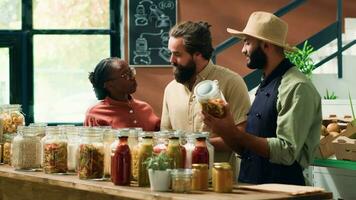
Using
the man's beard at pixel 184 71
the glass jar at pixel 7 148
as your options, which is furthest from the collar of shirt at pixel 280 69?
the glass jar at pixel 7 148

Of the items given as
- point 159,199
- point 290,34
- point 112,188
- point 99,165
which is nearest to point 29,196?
point 99,165

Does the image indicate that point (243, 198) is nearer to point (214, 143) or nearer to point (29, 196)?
point (214, 143)

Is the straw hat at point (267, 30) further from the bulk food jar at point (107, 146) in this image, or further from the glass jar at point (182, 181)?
the glass jar at point (182, 181)

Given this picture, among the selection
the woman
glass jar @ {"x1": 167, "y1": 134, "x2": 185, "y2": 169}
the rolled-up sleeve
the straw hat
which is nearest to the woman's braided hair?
the woman

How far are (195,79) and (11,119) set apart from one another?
103 centimetres

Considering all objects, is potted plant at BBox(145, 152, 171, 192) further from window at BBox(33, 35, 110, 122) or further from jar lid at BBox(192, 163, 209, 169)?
window at BBox(33, 35, 110, 122)

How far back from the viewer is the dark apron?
3461 mm

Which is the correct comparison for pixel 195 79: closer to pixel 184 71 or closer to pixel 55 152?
pixel 184 71

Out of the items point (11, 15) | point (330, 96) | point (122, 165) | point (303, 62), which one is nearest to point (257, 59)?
point (122, 165)

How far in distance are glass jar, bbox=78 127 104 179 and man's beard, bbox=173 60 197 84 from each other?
76 cm

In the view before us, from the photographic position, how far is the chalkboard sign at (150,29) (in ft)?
24.1

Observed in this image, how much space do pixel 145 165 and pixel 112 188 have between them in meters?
0.15

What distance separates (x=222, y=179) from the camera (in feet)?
9.08

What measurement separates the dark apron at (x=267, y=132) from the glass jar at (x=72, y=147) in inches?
30.8
